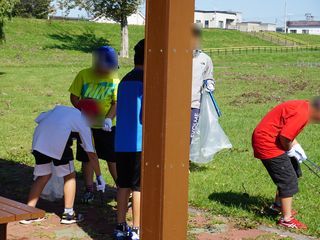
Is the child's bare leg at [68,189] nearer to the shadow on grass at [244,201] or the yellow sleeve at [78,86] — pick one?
the yellow sleeve at [78,86]

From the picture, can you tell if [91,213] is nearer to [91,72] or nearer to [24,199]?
[24,199]

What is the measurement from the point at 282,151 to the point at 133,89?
159 cm

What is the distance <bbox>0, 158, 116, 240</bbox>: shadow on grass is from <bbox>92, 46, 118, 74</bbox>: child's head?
139cm

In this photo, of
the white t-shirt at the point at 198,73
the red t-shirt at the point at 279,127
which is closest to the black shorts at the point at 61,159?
the red t-shirt at the point at 279,127

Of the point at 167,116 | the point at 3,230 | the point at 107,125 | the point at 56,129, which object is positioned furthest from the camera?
the point at 107,125

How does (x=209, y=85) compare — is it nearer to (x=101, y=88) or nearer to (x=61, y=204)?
(x=101, y=88)

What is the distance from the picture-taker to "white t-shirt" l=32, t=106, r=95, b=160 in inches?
197

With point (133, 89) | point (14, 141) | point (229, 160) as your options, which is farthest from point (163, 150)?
point (14, 141)

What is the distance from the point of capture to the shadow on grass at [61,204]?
520cm

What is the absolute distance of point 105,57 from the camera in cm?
537

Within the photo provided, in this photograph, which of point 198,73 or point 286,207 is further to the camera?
point 198,73

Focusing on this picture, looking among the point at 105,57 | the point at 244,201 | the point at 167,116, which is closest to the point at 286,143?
the point at 244,201

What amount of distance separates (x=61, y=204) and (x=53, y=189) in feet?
0.86

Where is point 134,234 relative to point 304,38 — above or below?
below
